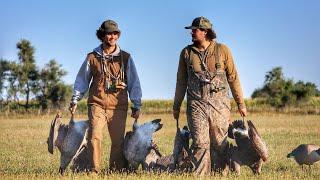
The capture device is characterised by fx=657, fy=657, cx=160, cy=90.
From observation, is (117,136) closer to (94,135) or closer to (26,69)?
(94,135)

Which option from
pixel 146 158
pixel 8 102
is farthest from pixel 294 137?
pixel 8 102

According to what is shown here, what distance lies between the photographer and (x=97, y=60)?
34.5 ft

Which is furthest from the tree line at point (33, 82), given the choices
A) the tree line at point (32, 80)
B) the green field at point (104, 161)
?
the green field at point (104, 161)

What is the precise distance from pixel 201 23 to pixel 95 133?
7.87 feet

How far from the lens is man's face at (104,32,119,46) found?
10.4 meters

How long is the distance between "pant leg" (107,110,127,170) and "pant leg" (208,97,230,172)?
1.50 meters

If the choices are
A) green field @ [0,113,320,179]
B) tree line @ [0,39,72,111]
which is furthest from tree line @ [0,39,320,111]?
green field @ [0,113,320,179]

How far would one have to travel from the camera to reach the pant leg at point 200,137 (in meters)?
9.83

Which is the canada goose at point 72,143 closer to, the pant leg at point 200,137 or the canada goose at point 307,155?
the pant leg at point 200,137

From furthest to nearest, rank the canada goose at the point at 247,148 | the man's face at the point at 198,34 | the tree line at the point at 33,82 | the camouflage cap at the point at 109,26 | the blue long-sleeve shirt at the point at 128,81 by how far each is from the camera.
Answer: the tree line at the point at 33,82
the blue long-sleeve shirt at the point at 128,81
the camouflage cap at the point at 109,26
the canada goose at the point at 247,148
the man's face at the point at 198,34

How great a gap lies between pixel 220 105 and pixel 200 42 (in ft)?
Result: 3.30

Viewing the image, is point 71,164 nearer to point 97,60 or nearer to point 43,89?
point 97,60

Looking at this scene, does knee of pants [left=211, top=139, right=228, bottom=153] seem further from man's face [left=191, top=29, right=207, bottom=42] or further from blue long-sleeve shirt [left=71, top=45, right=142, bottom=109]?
man's face [left=191, top=29, right=207, bottom=42]

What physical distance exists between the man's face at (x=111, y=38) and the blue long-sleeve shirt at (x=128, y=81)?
146mm
